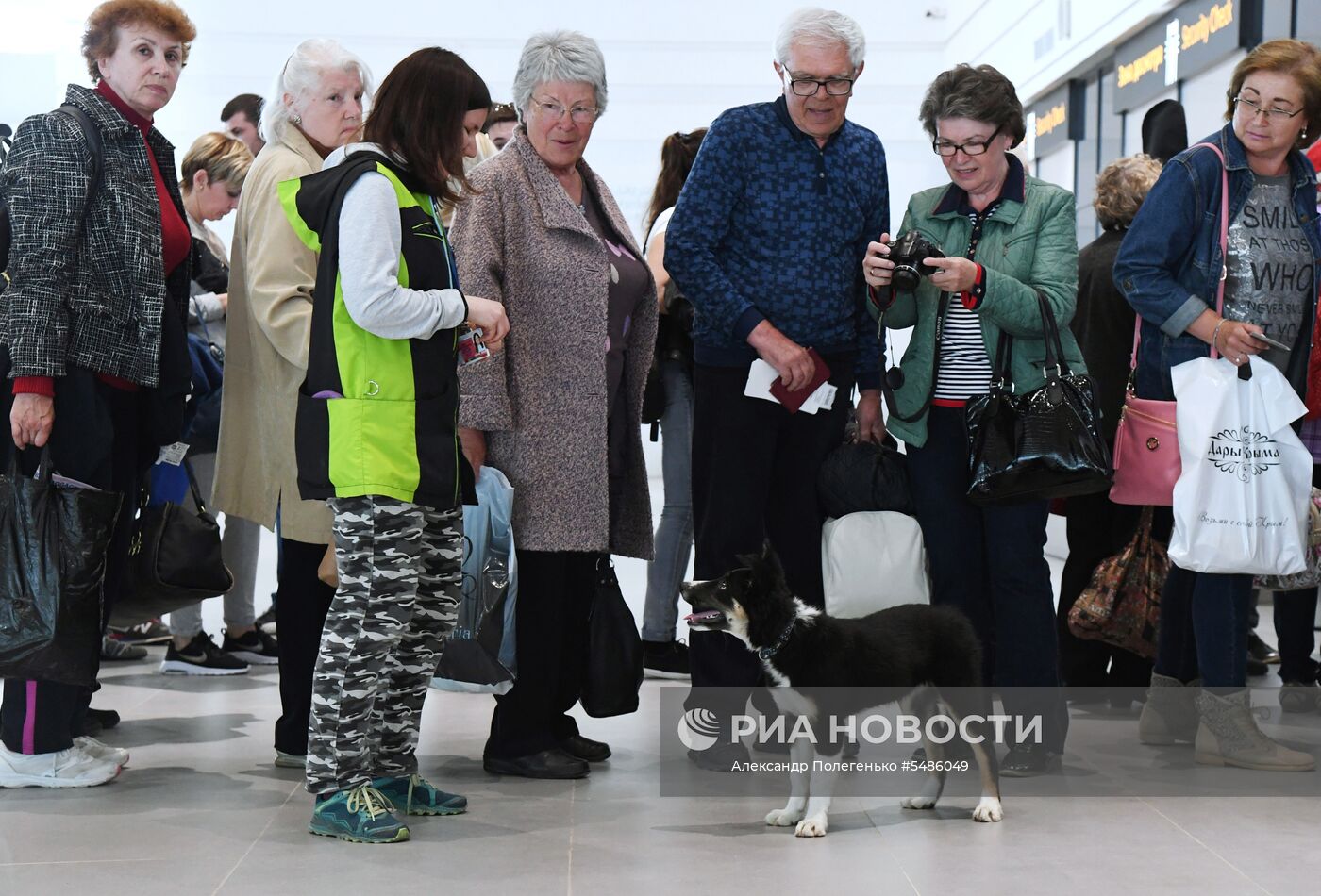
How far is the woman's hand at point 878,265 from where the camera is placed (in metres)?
3.32

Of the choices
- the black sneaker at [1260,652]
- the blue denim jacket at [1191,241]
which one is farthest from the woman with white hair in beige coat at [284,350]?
the black sneaker at [1260,652]

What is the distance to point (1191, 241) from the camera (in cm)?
363

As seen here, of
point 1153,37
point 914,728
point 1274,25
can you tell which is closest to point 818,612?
point 914,728

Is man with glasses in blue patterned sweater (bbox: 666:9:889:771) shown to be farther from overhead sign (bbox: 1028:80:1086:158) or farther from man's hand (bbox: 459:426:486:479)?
overhead sign (bbox: 1028:80:1086:158)

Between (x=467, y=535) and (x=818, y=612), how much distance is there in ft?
2.67

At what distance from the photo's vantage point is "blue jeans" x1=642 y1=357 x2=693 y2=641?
489 centimetres

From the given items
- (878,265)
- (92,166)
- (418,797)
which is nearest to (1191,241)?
(878,265)

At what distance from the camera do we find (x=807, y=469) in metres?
3.57

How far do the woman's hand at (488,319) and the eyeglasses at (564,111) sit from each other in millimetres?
655

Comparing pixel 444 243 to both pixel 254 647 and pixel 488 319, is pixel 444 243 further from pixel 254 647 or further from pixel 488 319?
pixel 254 647

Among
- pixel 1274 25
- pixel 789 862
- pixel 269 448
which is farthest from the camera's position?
pixel 1274 25

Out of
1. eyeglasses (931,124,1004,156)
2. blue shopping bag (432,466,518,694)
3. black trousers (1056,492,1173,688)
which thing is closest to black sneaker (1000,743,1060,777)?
black trousers (1056,492,1173,688)

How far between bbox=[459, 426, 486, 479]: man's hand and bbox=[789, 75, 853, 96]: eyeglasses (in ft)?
3.53

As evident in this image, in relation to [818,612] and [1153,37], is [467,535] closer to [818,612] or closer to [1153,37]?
[818,612]
